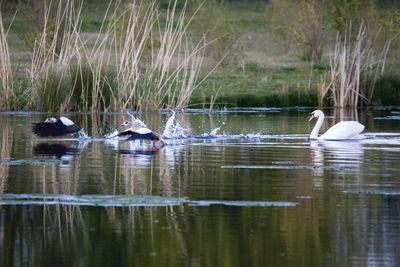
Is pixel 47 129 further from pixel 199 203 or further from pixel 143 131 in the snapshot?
pixel 199 203

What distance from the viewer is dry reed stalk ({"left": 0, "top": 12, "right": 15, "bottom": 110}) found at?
26547 millimetres

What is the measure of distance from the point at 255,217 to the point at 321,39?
35490 millimetres

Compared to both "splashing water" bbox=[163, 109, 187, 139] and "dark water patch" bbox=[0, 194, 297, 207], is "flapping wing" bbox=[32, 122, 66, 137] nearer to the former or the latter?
"splashing water" bbox=[163, 109, 187, 139]

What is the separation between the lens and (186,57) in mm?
28016

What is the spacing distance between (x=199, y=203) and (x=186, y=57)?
15.5m

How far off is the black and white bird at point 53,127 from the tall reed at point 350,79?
10.8 m

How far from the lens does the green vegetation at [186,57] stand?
91.5 ft

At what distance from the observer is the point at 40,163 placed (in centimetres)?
1680

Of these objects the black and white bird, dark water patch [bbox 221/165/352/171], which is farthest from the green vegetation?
dark water patch [bbox 221/165/352/171]

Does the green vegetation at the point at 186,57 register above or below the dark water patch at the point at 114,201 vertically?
above

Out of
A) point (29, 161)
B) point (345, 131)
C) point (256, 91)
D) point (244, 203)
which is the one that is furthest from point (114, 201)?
point (256, 91)

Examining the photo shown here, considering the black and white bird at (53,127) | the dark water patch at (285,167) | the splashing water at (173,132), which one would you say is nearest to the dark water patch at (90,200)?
the dark water patch at (285,167)

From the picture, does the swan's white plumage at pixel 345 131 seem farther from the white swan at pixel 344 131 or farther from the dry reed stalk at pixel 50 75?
the dry reed stalk at pixel 50 75

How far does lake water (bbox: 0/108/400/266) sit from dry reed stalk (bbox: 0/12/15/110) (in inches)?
211
